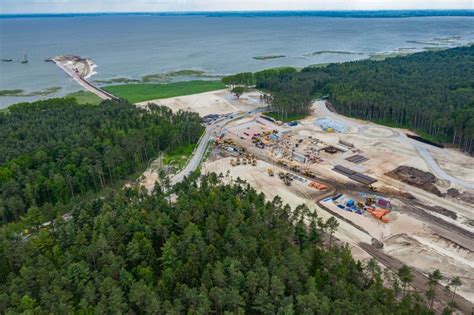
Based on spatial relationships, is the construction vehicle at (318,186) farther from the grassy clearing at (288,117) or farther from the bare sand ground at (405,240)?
the grassy clearing at (288,117)

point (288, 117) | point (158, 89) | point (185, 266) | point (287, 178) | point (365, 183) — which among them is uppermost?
point (158, 89)

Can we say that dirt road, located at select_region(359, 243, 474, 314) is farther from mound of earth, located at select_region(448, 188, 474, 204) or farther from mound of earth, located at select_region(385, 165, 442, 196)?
mound of earth, located at select_region(448, 188, 474, 204)

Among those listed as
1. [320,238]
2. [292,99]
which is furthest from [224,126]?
[320,238]

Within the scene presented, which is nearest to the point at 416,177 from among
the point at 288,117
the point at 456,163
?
the point at 456,163

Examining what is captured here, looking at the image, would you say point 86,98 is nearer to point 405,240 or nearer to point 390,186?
point 390,186

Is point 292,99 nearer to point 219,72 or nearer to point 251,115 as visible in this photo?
point 251,115
